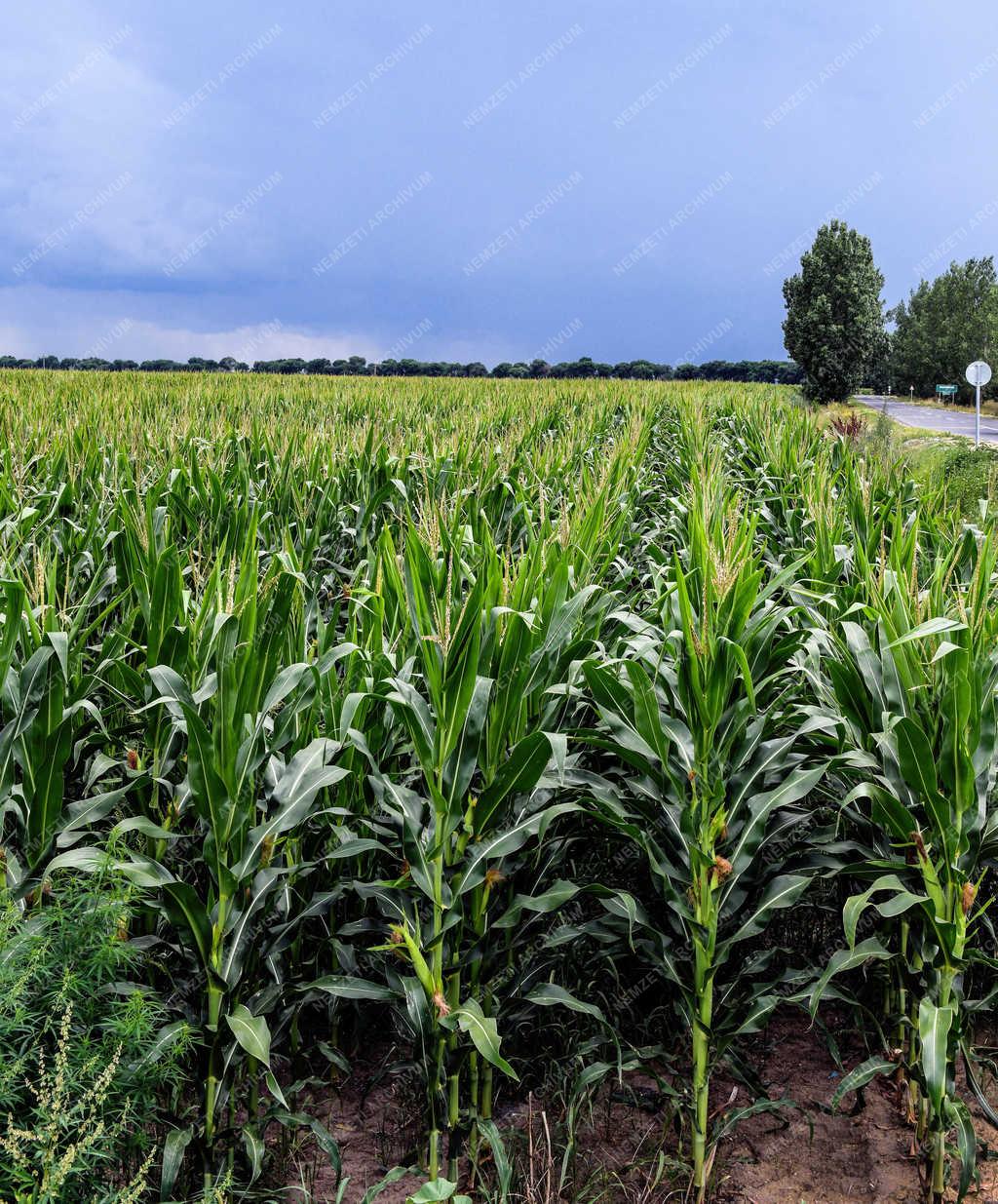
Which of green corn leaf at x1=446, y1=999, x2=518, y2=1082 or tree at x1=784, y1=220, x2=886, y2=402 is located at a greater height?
tree at x1=784, y1=220, x2=886, y2=402

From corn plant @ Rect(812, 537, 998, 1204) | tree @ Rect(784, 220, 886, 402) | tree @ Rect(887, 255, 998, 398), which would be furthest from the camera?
tree @ Rect(887, 255, 998, 398)

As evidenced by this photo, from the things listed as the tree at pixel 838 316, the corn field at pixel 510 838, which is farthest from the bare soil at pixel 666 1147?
the tree at pixel 838 316

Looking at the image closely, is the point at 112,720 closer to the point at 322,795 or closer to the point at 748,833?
the point at 322,795

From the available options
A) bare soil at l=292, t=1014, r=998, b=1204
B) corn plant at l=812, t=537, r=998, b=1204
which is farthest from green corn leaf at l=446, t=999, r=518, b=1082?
corn plant at l=812, t=537, r=998, b=1204

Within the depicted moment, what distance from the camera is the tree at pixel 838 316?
47.6 meters

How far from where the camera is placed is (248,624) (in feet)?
8.52

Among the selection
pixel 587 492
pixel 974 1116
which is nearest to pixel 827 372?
pixel 587 492

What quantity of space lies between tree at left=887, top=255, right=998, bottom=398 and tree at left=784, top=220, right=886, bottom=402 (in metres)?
27.4

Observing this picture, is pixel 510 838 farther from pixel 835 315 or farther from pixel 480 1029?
pixel 835 315

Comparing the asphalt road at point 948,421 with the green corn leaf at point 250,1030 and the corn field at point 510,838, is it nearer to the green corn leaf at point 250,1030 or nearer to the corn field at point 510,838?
the corn field at point 510,838

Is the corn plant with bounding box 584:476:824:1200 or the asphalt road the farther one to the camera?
the asphalt road

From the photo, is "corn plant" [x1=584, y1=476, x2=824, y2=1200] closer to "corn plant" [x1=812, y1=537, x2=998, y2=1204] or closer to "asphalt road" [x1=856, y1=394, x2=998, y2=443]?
"corn plant" [x1=812, y1=537, x2=998, y2=1204]

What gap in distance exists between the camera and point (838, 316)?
48406 mm

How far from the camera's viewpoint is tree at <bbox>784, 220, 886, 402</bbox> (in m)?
47.6
